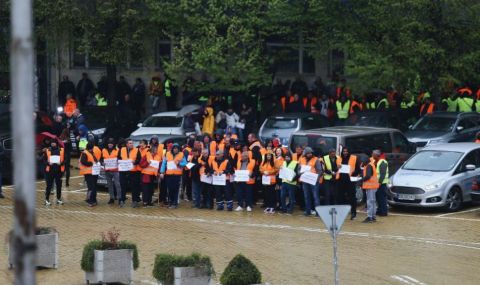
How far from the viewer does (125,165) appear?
95.9 feet

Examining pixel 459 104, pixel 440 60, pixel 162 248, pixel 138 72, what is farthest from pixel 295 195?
pixel 138 72

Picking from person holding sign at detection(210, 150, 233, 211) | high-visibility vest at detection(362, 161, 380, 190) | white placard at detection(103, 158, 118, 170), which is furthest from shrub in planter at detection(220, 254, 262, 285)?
white placard at detection(103, 158, 118, 170)

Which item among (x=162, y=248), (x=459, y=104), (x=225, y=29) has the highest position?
(x=225, y=29)

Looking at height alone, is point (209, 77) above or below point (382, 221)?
above

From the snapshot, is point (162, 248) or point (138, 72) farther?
point (138, 72)

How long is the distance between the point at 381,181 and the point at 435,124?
28.4ft

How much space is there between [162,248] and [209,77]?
21406mm

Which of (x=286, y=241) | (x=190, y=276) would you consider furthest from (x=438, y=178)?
(x=190, y=276)

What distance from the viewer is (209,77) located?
146 ft

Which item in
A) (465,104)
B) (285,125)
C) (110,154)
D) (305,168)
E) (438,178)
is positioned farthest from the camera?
(465,104)

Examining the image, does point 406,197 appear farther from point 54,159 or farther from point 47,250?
point 47,250

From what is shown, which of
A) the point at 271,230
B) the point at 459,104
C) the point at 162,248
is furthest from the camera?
the point at 459,104

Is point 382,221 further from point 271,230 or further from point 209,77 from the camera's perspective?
point 209,77

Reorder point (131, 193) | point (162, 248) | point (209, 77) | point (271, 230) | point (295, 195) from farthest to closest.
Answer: point (209, 77), point (131, 193), point (295, 195), point (271, 230), point (162, 248)
